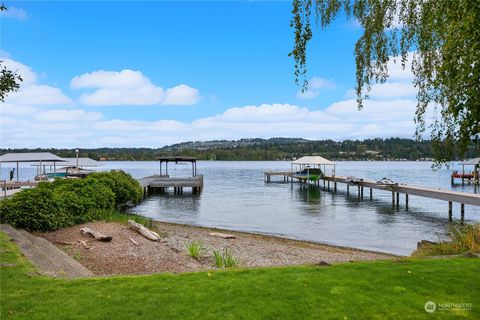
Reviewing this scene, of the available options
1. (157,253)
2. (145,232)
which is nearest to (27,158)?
(145,232)

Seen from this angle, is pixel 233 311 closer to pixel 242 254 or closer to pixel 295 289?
pixel 295 289

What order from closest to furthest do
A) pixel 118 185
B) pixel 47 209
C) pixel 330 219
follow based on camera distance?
1. pixel 47 209
2. pixel 118 185
3. pixel 330 219

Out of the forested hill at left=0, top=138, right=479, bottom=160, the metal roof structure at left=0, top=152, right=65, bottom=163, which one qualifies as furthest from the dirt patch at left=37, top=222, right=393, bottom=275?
the forested hill at left=0, top=138, right=479, bottom=160

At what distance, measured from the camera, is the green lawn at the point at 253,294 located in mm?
4797

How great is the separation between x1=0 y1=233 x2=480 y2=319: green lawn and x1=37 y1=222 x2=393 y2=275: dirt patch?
1305 mm

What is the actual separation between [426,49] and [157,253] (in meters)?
7.39

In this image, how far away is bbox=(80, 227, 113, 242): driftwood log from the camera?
10.9 meters

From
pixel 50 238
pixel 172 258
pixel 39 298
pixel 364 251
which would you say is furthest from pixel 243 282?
pixel 364 251

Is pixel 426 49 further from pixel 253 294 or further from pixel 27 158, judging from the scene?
pixel 27 158

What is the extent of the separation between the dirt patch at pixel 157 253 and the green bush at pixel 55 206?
0.42 m

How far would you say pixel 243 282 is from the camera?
231 inches

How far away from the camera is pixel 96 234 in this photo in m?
11.2

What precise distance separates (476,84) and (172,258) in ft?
24.6

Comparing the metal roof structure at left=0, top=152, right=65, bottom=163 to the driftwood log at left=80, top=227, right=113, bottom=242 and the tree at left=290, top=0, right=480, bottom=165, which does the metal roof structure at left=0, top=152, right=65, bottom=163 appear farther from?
the tree at left=290, top=0, right=480, bottom=165
